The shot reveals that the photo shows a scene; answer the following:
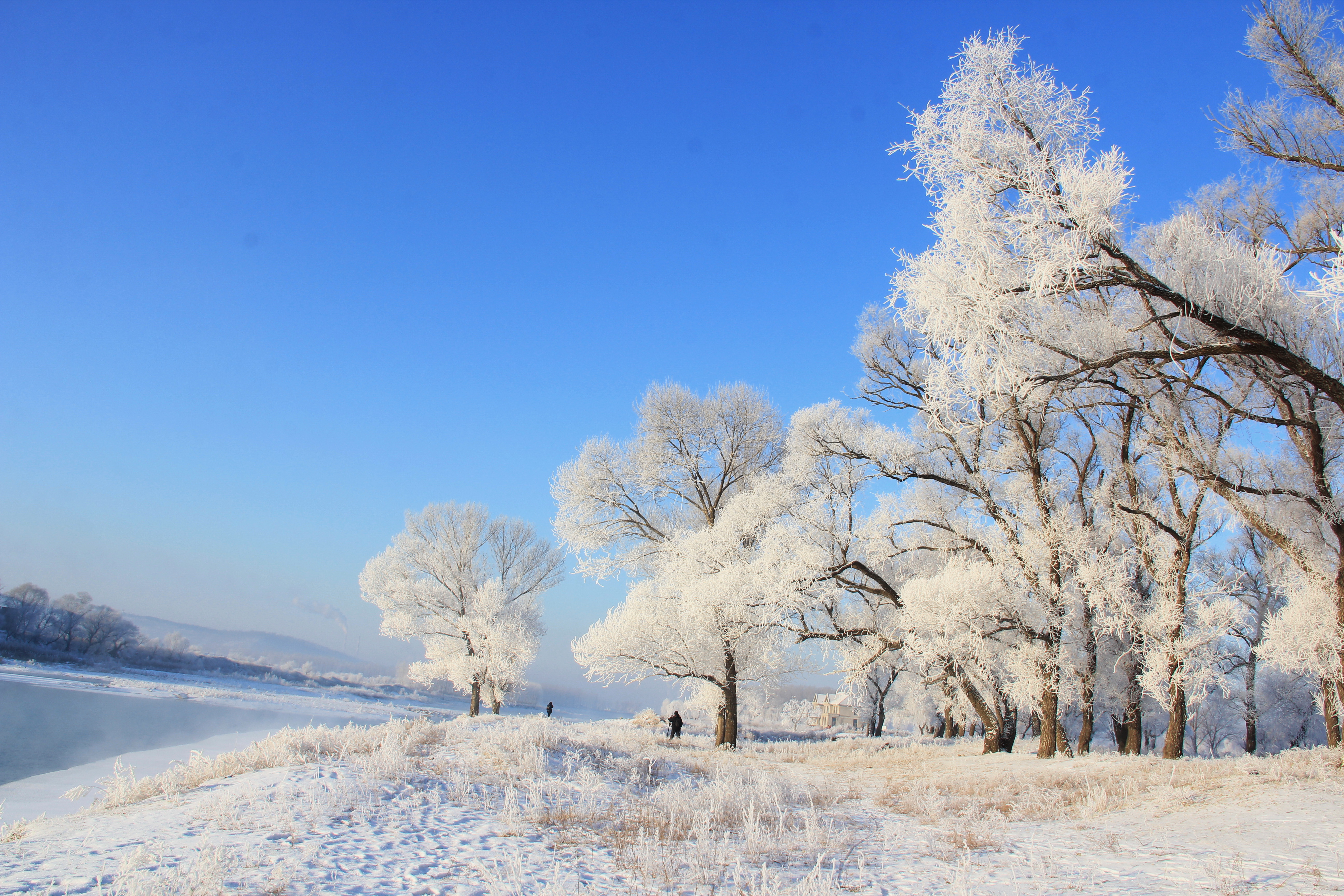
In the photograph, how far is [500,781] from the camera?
348 inches

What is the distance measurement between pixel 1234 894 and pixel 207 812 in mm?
8864

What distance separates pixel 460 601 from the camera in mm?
32281

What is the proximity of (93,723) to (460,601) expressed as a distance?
13.7 metres

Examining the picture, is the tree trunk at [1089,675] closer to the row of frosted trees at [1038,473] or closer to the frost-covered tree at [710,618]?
the row of frosted trees at [1038,473]

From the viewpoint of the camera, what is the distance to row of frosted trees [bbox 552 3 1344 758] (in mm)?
7551

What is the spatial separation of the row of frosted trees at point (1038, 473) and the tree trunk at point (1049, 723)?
0.06m

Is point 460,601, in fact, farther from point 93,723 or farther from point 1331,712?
point 1331,712

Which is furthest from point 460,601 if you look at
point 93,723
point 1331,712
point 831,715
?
point 831,715

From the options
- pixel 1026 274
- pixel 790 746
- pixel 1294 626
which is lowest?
pixel 790 746

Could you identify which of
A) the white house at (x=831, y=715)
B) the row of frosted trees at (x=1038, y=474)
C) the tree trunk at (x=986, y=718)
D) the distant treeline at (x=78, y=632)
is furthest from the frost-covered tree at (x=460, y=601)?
the distant treeline at (x=78, y=632)

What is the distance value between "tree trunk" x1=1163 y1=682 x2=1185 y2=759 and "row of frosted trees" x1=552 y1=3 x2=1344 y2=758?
72 mm

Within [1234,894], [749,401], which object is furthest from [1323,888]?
[749,401]

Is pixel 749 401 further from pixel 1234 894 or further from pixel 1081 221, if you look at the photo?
pixel 1234 894

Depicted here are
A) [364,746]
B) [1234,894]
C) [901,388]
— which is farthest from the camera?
[901,388]
